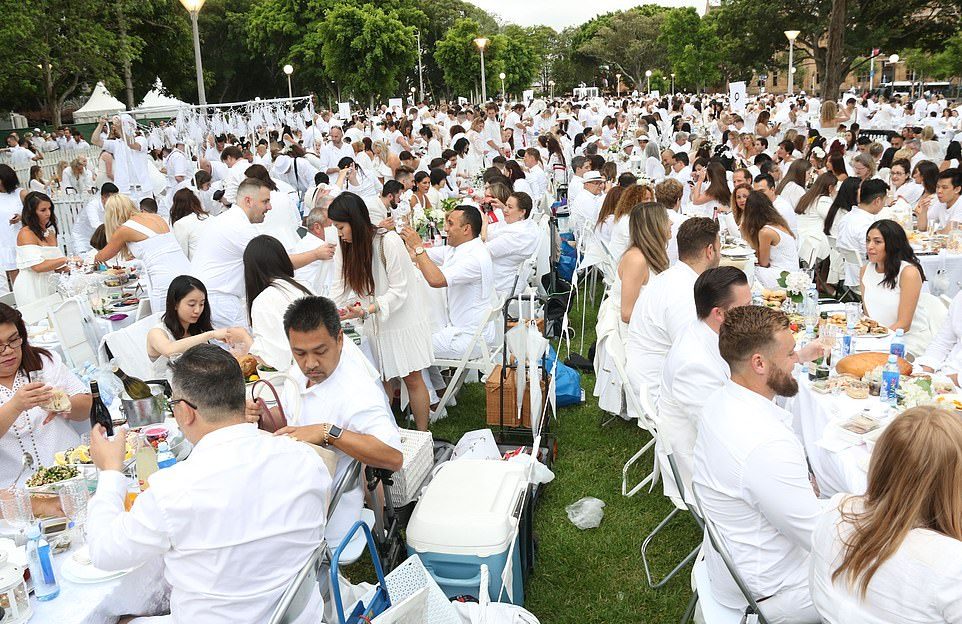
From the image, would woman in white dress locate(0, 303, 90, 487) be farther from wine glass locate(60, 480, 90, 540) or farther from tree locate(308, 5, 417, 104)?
tree locate(308, 5, 417, 104)

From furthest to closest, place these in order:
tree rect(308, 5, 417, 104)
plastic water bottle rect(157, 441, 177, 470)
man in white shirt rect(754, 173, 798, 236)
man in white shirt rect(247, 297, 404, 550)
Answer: tree rect(308, 5, 417, 104) < man in white shirt rect(754, 173, 798, 236) < plastic water bottle rect(157, 441, 177, 470) < man in white shirt rect(247, 297, 404, 550)

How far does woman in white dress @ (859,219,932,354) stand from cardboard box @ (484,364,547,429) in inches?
93.2

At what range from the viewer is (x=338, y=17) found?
1254 inches

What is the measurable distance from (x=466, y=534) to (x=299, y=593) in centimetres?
108

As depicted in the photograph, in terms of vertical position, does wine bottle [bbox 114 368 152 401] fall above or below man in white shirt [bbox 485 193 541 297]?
below

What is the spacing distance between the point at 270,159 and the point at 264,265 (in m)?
11.8

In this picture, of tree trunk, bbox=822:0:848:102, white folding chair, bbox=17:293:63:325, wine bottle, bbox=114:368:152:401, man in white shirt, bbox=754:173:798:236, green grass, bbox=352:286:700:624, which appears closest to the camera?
green grass, bbox=352:286:700:624

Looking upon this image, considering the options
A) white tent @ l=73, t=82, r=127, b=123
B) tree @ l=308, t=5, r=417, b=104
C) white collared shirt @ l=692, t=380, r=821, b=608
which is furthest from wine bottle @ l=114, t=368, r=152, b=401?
tree @ l=308, t=5, r=417, b=104

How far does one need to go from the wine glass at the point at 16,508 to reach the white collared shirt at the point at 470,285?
3324 millimetres

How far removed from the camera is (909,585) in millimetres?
2133

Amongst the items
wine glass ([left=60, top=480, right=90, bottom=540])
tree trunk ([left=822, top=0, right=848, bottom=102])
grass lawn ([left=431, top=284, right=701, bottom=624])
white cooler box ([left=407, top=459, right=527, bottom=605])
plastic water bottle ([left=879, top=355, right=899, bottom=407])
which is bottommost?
grass lawn ([left=431, top=284, right=701, bottom=624])

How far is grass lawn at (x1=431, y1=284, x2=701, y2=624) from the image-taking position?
4004 mm

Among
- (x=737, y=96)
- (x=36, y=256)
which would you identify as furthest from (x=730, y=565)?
(x=737, y=96)

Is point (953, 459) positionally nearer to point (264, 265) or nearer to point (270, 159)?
point (264, 265)
